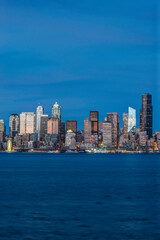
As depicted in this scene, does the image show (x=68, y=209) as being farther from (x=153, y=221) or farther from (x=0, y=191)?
(x=0, y=191)

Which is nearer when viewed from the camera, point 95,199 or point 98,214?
point 98,214

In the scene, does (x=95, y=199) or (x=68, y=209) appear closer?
(x=68, y=209)

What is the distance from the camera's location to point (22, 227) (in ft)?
125

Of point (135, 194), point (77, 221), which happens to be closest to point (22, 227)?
point (77, 221)

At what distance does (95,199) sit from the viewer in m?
58.1

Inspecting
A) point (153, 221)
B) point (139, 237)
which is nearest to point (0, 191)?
point (153, 221)

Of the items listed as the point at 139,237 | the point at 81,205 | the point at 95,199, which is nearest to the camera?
the point at 139,237

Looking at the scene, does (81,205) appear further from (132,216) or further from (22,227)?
(22,227)

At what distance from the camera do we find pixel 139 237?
34.4 m

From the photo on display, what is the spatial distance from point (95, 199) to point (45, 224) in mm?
19221

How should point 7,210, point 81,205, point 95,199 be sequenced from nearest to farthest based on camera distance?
point 7,210 → point 81,205 → point 95,199

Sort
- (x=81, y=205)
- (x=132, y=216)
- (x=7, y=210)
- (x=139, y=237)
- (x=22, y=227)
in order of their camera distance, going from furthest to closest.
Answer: (x=81, y=205)
(x=7, y=210)
(x=132, y=216)
(x=22, y=227)
(x=139, y=237)

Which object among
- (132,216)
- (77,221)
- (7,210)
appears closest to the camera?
(77,221)

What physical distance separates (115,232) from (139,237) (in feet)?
8.06
